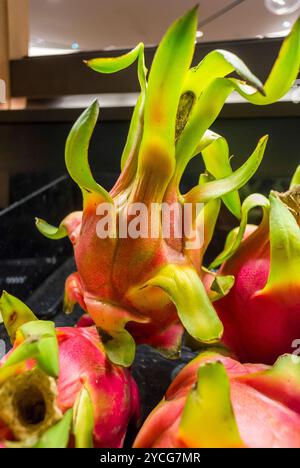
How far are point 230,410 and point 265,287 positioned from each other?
0.41 feet

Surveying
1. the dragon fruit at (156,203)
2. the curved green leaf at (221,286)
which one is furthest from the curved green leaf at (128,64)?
the curved green leaf at (221,286)

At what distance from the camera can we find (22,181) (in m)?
1.24

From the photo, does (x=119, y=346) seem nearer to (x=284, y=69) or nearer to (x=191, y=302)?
(x=191, y=302)

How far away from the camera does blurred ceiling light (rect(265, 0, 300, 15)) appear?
5.88 ft

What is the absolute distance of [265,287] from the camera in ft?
1.04

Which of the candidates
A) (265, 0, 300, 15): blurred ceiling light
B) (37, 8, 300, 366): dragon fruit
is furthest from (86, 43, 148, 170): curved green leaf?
(265, 0, 300, 15): blurred ceiling light

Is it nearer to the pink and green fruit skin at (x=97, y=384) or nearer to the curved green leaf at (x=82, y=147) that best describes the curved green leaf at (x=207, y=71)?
the curved green leaf at (x=82, y=147)

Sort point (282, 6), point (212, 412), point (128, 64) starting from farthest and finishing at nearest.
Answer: point (282, 6) → point (128, 64) → point (212, 412)

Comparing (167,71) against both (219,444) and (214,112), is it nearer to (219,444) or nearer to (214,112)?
(214,112)

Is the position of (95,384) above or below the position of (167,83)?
below

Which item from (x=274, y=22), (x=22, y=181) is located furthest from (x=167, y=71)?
(x=274, y=22)

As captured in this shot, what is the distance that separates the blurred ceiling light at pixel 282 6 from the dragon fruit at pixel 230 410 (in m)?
1.83

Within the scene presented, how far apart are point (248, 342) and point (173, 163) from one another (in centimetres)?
15

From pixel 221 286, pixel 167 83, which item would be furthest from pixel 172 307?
pixel 167 83
